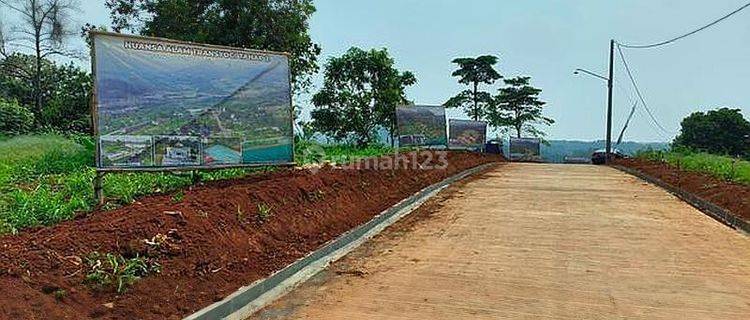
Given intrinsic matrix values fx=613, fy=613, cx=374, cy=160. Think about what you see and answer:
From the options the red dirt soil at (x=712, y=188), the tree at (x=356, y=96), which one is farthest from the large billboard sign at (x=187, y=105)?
the tree at (x=356, y=96)

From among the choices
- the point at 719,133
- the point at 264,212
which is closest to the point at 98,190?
the point at 264,212

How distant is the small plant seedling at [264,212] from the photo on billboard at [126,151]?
142 cm

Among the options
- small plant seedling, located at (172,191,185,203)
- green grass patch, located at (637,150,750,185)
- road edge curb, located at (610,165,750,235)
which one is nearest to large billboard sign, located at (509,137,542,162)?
green grass patch, located at (637,150,750,185)

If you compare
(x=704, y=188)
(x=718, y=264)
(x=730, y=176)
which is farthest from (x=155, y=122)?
(x=730, y=176)

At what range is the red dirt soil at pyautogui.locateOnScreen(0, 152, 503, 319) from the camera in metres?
4.42

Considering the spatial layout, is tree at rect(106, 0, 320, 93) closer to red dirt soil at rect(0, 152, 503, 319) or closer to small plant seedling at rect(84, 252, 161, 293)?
red dirt soil at rect(0, 152, 503, 319)

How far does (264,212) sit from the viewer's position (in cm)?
723

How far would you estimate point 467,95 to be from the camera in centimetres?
3900

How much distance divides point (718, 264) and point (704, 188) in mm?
6763

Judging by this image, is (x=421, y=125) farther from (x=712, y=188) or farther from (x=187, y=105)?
(x=187, y=105)

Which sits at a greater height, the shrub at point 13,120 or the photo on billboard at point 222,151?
the shrub at point 13,120

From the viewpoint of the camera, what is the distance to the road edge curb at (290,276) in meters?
4.87

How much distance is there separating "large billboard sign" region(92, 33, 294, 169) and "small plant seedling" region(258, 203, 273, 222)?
121 cm

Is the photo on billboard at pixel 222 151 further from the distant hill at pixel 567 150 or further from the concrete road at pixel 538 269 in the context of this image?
the distant hill at pixel 567 150
